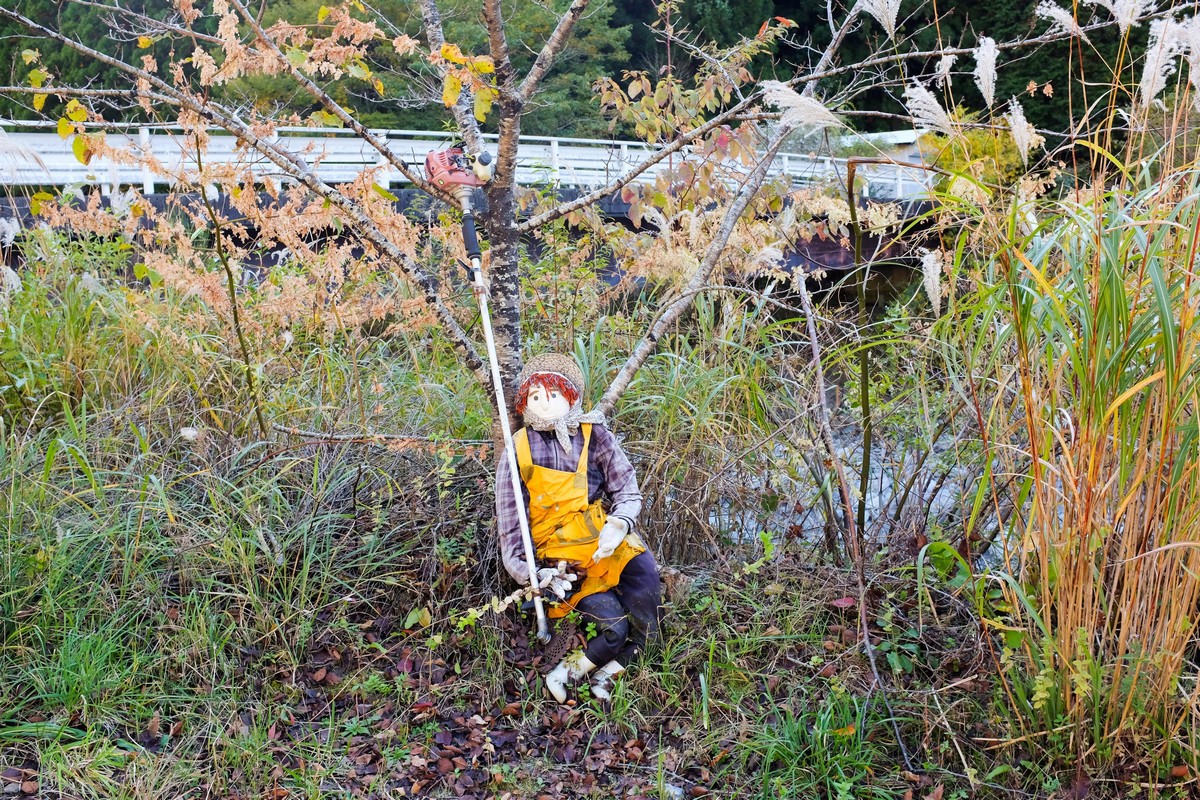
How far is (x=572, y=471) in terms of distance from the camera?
11.9 ft

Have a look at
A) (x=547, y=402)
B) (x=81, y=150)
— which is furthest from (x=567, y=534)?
(x=81, y=150)

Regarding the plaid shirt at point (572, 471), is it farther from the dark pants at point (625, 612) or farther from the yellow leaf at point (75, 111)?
the yellow leaf at point (75, 111)

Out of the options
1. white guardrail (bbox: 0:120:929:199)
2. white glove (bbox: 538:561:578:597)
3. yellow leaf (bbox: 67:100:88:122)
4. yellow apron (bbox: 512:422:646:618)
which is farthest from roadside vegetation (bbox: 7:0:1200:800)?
white guardrail (bbox: 0:120:929:199)

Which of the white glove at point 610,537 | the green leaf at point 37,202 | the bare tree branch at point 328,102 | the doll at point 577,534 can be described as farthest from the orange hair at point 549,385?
the green leaf at point 37,202

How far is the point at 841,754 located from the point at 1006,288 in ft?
5.04

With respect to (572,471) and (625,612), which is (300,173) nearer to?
(572,471)

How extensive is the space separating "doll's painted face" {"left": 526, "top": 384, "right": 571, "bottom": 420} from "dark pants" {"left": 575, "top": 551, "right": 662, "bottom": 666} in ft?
1.96

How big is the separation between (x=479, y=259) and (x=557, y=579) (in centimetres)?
118

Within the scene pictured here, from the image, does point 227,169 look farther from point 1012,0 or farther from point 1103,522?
point 1012,0

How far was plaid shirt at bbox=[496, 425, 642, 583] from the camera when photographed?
3.55 m

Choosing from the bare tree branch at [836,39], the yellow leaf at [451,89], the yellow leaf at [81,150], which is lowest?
the yellow leaf at [81,150]

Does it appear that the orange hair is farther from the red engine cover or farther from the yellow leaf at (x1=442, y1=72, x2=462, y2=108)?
the yellow leaf at (x1=442, y1=72, x2=462, y2=108)

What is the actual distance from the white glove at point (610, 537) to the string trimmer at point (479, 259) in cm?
24

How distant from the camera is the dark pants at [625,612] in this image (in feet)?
11.6
